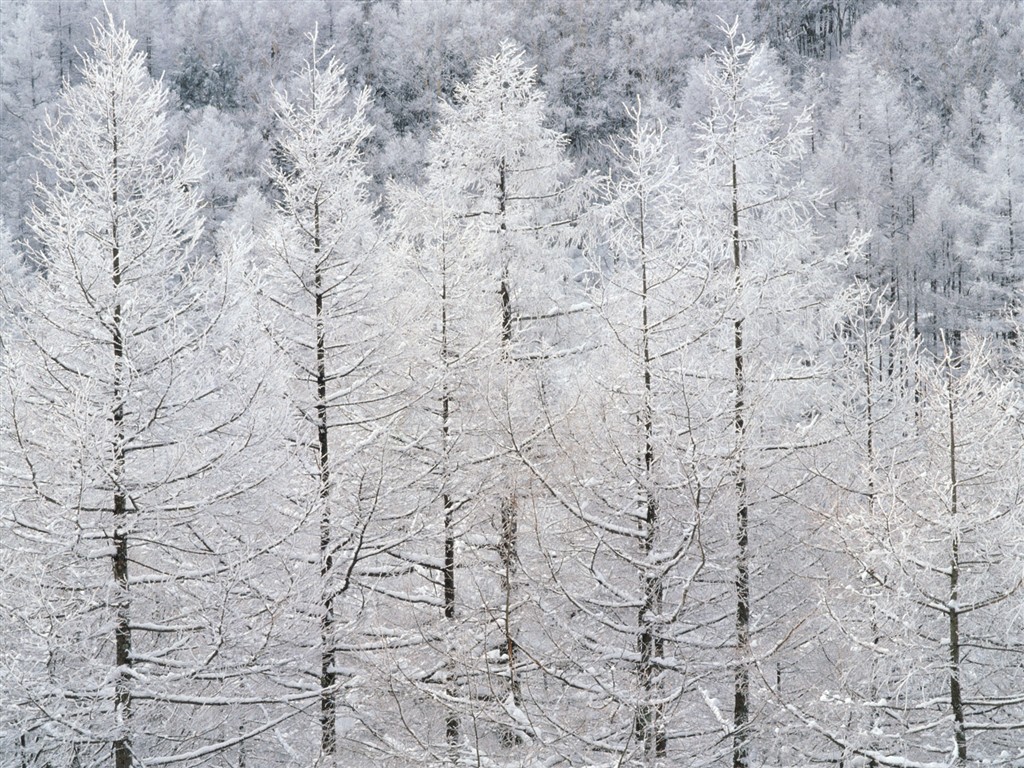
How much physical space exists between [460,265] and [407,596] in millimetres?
4611

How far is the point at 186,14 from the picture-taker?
300 ft

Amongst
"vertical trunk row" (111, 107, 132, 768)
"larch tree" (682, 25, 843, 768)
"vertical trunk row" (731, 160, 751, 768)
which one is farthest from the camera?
"larch tree" (682, 25, 843, 768)

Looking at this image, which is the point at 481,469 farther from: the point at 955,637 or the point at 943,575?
the point at 955,637

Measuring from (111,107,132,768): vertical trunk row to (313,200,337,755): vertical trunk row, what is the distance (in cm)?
204

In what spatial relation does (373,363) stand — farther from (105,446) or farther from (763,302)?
(763,302)

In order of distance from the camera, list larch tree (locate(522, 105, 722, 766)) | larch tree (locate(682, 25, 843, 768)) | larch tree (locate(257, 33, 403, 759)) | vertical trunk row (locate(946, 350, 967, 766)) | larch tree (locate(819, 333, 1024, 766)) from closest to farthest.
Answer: larch tree (locate(522, 105, 722, 766)) < vertical trunk row (locate(946, 350, 967, 766)) < larch tree (locate(819, 333, 1024, 766)) < larch tree (locate(682, 25, 843, 768)) < larch tree (locate(257, 33, 403, 759))

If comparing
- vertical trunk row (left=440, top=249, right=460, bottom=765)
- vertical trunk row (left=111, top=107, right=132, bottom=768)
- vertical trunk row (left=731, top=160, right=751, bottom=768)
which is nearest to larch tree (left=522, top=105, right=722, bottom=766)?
vertical trunk row (left=731, top=160, right=751, bottom=768)

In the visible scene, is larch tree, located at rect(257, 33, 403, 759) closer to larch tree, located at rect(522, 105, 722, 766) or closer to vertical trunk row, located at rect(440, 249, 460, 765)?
vertical trunk row, located at rect(440, 249, 460, 765)

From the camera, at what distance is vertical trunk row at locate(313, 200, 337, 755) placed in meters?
9.85

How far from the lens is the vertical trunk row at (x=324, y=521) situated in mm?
9852

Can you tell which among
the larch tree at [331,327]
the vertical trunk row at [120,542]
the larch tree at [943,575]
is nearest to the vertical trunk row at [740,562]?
the larch tree at [943,575]

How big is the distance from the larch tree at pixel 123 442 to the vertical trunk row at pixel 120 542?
0.02m

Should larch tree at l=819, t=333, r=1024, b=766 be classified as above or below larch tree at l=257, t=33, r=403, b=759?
below

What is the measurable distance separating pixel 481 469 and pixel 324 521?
8.08ft
